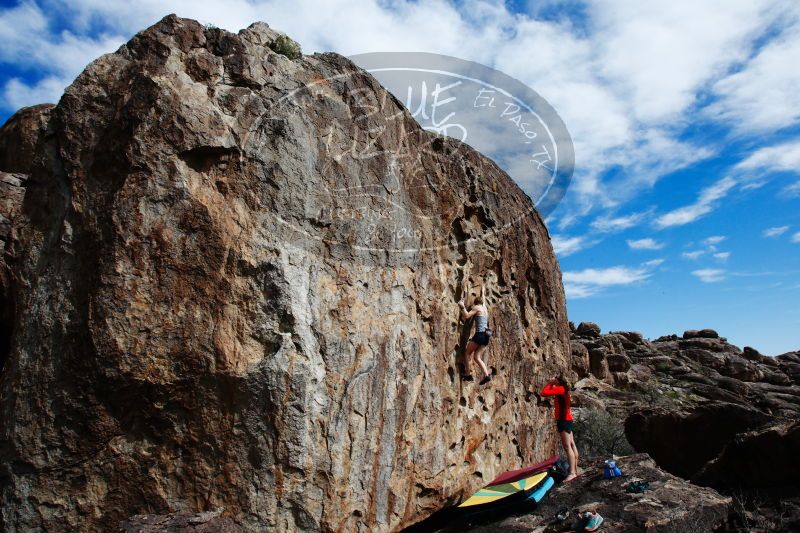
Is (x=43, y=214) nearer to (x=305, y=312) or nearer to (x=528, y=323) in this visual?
(x=305, y=312)

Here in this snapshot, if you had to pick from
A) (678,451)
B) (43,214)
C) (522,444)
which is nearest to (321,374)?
(43,214)

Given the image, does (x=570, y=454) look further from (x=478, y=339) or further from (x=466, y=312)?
(x=466, y=312)

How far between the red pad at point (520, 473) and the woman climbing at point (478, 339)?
61.8 inches

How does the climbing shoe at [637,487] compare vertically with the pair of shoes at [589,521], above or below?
above

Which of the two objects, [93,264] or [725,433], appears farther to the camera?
[725,433]

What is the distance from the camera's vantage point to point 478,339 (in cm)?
895

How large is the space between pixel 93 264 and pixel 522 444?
7720 millimetres

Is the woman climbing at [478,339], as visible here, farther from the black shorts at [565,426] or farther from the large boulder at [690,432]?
the large boulder at [690,432]

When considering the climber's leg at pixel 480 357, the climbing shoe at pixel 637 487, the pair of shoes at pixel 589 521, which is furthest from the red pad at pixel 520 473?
the climber's leg at pixel 480 357

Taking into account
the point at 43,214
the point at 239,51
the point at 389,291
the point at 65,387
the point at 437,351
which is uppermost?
the point at 239,51

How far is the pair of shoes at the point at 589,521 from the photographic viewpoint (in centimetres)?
743

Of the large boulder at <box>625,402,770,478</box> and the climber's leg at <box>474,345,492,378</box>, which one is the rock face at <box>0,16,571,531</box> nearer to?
the climber's leg at <box>474,345,492,378</box>

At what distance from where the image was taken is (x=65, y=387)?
241 inches

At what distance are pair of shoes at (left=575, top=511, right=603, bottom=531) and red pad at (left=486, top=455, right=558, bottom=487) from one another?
1566 mm
